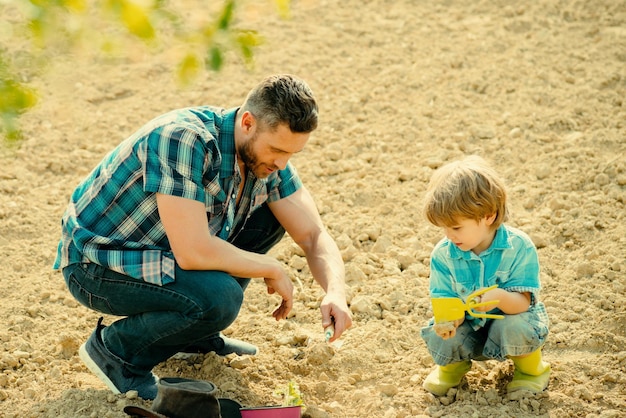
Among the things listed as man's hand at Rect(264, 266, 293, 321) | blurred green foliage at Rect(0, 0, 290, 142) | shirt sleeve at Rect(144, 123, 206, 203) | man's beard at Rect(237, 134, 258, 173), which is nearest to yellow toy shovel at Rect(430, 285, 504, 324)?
man's hand at Rect(264, 266, 293, 321)

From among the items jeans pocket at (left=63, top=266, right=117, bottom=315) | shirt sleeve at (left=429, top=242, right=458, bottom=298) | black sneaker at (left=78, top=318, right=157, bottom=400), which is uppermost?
shirt sleeve at (left=429, top=242, right=458, bottom=298)

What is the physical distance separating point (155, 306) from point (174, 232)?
0.34 m

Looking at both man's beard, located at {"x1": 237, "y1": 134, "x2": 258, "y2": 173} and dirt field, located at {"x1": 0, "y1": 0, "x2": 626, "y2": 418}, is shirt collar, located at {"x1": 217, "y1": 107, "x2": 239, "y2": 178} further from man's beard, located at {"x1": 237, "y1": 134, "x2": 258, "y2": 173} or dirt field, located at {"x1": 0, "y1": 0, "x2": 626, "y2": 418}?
dirt field, located at {"x1": 0, "y1": 0, "x2": 626, "y2": 418}

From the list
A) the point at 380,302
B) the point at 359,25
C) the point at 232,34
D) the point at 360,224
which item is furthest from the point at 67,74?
the point at 232,34

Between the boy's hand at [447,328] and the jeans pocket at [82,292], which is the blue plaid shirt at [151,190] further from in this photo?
the boy's hand at [447,328]

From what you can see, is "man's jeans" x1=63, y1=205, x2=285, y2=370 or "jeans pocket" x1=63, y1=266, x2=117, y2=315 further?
"jeans pocket" x1=63, y1=266, x2=117, y2=315

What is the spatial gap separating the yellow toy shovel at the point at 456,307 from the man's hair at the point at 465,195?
0.28 metres

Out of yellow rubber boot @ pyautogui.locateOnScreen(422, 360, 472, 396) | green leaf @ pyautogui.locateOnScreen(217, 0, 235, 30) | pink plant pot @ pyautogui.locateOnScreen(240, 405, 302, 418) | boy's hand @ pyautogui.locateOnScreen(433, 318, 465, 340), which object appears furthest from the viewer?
yellow rubber boot @ pyautogui.locateOnScreen(422, 360, 472, 396)

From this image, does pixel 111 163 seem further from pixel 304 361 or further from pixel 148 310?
pixel 304 361

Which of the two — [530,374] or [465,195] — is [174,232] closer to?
[465,195]

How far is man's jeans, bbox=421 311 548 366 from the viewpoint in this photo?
3.08 meters

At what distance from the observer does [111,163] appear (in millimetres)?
3209

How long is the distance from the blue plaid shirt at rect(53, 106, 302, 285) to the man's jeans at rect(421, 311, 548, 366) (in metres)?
0.96

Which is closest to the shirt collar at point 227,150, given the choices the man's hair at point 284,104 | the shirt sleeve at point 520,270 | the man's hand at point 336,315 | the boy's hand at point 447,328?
the man's hair at point 284,104
